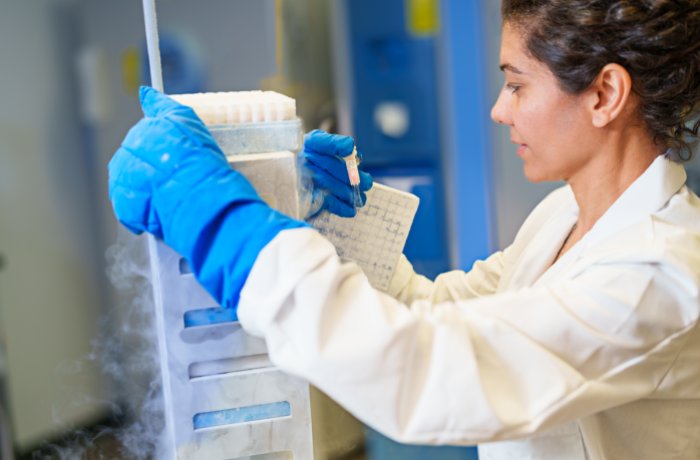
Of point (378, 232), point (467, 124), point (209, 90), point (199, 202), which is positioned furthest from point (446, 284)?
point (209, 90)

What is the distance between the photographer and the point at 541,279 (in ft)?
4.00

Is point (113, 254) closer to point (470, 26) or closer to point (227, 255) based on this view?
point (227, 255)

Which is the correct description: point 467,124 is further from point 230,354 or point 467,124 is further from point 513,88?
point 230,354

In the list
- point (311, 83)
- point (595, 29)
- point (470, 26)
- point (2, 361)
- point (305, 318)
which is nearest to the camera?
point (305, 318)

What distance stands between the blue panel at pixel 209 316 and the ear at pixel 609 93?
0.60m

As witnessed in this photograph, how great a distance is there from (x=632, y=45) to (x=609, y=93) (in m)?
0.08

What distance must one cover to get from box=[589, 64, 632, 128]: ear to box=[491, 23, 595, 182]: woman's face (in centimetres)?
2

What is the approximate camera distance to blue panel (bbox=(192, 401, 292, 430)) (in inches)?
39.0

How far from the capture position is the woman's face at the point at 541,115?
3.75ft


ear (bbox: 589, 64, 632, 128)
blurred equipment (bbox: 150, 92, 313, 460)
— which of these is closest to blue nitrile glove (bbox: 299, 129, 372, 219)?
blurred equipment (bbox: 150, 92, 313, 460)

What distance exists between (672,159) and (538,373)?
0.46 m

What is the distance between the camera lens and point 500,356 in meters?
0.93

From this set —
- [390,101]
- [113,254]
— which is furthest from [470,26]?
[113,254]

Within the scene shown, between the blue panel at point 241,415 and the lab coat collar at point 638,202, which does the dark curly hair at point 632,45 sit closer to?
the lab coat collar at point 638,202
